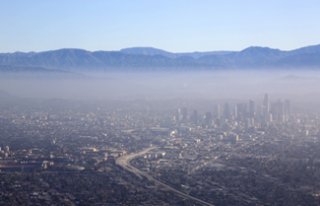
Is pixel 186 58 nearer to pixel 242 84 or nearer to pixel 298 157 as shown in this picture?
pixel 242 84

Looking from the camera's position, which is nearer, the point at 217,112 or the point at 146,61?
the point at 217,112

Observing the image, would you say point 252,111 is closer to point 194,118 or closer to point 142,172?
point 194,118

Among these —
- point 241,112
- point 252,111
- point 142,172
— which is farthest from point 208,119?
point 142,172

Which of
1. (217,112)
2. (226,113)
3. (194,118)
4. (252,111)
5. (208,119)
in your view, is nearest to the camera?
(208,119)

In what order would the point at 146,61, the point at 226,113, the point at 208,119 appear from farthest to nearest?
the point at 146,61 → the point at 226,113 → the point at 208,119

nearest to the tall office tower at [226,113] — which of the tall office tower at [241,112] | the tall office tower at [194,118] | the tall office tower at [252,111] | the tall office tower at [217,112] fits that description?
the tall office tower at [217,112]

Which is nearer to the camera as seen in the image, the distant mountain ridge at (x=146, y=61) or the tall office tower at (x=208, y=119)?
the tall office tower at (x=208, y=119)

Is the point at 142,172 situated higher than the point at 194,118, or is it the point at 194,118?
the point at 142,172

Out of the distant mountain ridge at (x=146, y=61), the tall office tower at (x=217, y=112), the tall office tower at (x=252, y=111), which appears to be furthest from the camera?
the distant mountain ridge at (x=146, y=61)

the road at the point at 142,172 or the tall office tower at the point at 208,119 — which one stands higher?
the road at the point at 142,172

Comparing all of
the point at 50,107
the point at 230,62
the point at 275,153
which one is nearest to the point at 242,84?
the point at 230,62

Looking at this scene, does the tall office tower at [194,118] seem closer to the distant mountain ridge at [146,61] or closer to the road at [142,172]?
the road at [142,172]
